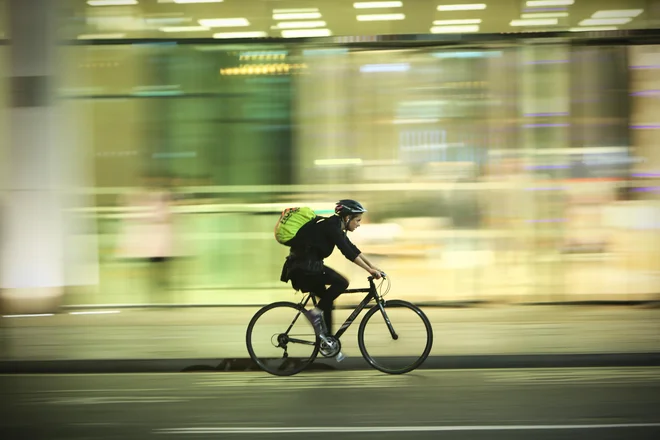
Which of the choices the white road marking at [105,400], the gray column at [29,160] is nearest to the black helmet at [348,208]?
the white road marking at [105,400]

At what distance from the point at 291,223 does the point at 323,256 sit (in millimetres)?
452

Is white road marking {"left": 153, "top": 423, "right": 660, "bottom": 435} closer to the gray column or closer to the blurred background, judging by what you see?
the blurred background

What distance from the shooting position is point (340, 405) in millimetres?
6480

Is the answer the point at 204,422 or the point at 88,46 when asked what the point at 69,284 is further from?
the point at 204,422

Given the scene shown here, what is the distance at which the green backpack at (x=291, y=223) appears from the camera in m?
7.48

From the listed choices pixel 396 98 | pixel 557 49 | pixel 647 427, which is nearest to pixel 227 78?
pixel 396 98

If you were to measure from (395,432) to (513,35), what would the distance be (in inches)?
293

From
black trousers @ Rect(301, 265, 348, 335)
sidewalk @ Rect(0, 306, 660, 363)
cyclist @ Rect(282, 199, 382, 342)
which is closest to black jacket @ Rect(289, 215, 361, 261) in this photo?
cyclist @ Rect(282, 199, 382, 342)

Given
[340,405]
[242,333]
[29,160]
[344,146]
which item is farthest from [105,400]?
[344,146]

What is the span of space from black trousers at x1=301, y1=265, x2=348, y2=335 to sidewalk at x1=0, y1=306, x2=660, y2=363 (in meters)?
0.32

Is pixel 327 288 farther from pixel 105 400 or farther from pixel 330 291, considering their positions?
pixel 105 400

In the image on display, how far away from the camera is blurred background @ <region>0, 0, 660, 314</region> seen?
1148 cm

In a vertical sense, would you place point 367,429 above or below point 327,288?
below

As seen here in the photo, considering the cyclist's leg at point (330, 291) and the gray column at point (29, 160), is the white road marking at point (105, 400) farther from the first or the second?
the gray column at point (29, 160)
